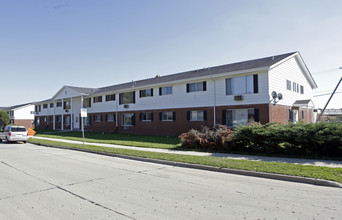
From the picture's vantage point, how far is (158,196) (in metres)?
5.55

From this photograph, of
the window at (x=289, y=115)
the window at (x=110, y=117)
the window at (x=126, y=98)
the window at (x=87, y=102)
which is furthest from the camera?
the window at (x=87, y=102)

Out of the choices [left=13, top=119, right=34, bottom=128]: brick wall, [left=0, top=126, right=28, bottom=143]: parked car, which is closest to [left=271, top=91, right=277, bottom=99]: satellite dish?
[left=0, top=126, right=28, bottom=143]: parked car

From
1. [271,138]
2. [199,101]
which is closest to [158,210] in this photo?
[271,138]

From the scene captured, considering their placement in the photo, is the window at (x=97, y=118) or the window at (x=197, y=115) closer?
the window at (x=197, y=115)

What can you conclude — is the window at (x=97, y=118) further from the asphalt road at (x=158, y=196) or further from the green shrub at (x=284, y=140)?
the asphalt road at (x=158, y=196)

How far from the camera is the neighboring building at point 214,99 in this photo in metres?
17.9

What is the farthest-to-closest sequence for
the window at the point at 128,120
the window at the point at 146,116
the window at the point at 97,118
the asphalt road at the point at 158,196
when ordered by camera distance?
the window at the point at 97,118 → the window at the point at 128,120 → the window at the point at 146,116 → the asphalt road at the point at 158,196

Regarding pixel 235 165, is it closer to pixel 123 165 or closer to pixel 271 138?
pixel 271 138

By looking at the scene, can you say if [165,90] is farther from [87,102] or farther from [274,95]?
[87,102]

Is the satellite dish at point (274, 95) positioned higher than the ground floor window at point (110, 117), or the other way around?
the satellite dish at point (274, 95)

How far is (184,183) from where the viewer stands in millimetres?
6777

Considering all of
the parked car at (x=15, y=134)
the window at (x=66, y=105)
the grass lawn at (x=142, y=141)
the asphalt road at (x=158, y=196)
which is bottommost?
the asphalt road at (x=158, y=196)

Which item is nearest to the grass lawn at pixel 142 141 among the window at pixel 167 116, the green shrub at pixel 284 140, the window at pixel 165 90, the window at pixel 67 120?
the window at pixel 167 116

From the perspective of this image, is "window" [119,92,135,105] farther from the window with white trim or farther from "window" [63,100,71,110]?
"window" [63,100,71,110]
